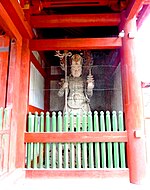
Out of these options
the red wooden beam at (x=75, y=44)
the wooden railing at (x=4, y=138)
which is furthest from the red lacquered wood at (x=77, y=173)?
the red wooden beam at (x=75, y=44)

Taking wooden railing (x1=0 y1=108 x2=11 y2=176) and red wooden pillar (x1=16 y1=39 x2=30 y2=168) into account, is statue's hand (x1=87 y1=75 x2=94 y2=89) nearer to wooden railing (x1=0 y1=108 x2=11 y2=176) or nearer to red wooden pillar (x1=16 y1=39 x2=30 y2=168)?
red wooden pillar (x1=16 y1=39 x2=30 y2=168)

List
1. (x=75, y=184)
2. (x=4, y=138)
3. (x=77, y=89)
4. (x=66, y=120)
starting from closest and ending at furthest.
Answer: (x=4, y=138), (x=75, y=184), (x=66, y=120), (x=77, y=89)

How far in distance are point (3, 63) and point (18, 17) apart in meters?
0.65

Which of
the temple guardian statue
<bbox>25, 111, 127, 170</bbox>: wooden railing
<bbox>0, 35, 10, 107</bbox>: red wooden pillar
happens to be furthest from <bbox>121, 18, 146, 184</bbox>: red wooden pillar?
<bbox>0, 35, 10, 107</bbox>: red wooden pillar

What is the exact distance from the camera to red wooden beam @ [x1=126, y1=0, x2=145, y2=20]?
7.90 ft

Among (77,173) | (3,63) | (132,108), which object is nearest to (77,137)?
(77,173)

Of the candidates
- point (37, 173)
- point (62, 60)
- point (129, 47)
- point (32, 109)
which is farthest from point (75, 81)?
point (37, 173)

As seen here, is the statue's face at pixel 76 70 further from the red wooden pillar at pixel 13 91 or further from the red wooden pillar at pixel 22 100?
the red wooden pillar at pixel 13 91

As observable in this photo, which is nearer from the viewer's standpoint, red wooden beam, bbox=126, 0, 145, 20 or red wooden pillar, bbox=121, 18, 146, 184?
red wooden beam, bbox=126, 0, 145, 20

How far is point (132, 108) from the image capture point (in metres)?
2.75

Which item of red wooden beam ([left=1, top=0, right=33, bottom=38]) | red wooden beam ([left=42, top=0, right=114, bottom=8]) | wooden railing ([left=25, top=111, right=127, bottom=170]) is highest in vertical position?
red wooden beam ([left=42, top=0, right=114, bottom=8])

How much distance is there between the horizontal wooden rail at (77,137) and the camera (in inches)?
108

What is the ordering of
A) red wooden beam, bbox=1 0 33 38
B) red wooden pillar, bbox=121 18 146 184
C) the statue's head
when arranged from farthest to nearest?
the statue's head
red wooden pillar, bbox=121 18 146 184
red wooden beam, bbox=1 0 33 38

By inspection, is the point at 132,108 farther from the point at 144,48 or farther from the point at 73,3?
the point at 73,3
